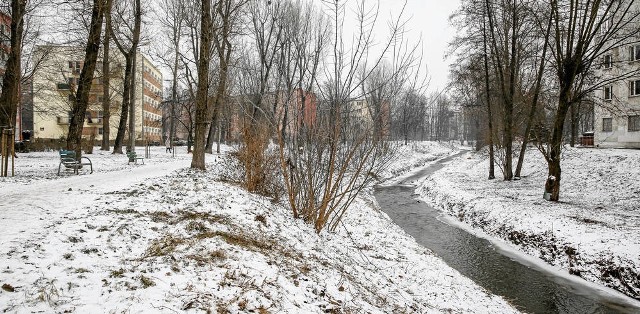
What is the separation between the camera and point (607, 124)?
27.7m

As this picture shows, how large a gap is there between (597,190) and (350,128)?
1356 cm

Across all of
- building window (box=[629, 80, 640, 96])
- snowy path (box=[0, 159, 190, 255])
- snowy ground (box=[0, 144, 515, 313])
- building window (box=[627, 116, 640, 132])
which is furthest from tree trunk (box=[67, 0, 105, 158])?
building window (box=[629, 80, 640, 96])

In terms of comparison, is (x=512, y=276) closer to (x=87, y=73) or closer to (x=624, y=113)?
(x=87, y=73)

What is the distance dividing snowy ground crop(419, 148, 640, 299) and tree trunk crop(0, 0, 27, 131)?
1812 centimetres

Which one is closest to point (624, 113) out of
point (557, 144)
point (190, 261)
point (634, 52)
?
point (634, 52)

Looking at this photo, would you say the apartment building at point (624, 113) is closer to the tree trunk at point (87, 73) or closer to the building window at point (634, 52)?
the building window at point (634, 52)

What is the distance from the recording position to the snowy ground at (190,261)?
11.4 feet

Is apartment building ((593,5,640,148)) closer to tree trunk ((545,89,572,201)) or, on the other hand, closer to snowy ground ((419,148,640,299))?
snowy ground ((419,148,640,299))

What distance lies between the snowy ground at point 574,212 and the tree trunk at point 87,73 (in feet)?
51.2

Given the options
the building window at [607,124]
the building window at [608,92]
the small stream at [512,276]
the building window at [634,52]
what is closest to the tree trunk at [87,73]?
the small stream at [512,276]

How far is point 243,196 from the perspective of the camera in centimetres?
936

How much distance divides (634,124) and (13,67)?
37.3 m

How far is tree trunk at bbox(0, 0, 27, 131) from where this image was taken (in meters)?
13.5

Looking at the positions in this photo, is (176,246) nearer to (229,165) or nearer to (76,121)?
(229,165)
